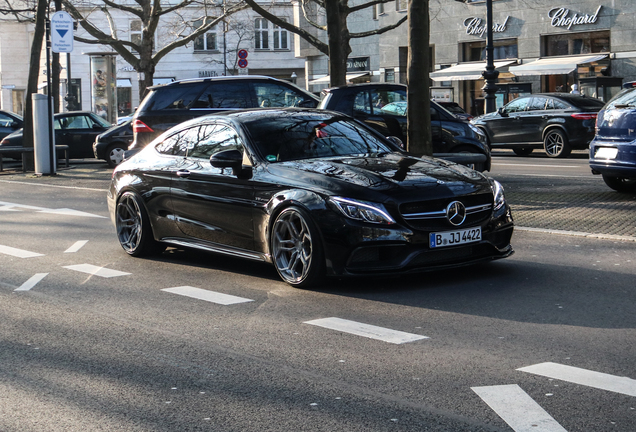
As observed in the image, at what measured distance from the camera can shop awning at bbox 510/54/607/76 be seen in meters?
35.9

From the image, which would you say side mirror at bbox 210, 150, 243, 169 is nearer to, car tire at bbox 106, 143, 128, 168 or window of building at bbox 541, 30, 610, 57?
car tire at bbox 106, 143, 128, 168

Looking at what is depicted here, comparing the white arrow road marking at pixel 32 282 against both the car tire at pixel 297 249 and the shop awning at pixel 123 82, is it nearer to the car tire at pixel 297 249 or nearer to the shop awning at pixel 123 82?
the car tire at pixel 297 249

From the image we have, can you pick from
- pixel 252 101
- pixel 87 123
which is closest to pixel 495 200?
pixel 252 101

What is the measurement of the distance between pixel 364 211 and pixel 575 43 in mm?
32467

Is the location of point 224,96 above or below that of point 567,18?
below

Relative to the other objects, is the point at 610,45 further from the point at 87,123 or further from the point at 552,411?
the point at 552,411

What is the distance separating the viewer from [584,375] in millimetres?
5000

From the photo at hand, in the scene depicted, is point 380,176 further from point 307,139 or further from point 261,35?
point 261,35

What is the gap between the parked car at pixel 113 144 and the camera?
24984 millimetres

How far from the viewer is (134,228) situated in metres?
9.81

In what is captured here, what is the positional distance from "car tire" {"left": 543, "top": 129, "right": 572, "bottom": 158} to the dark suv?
9.41m

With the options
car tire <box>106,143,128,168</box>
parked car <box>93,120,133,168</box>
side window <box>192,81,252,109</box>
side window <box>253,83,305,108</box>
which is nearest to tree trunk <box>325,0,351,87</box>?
side window <box>253,83,305,108</box>

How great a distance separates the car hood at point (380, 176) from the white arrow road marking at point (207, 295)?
103cm

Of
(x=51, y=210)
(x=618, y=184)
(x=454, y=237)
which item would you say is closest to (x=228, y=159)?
(x=454, y=237)
